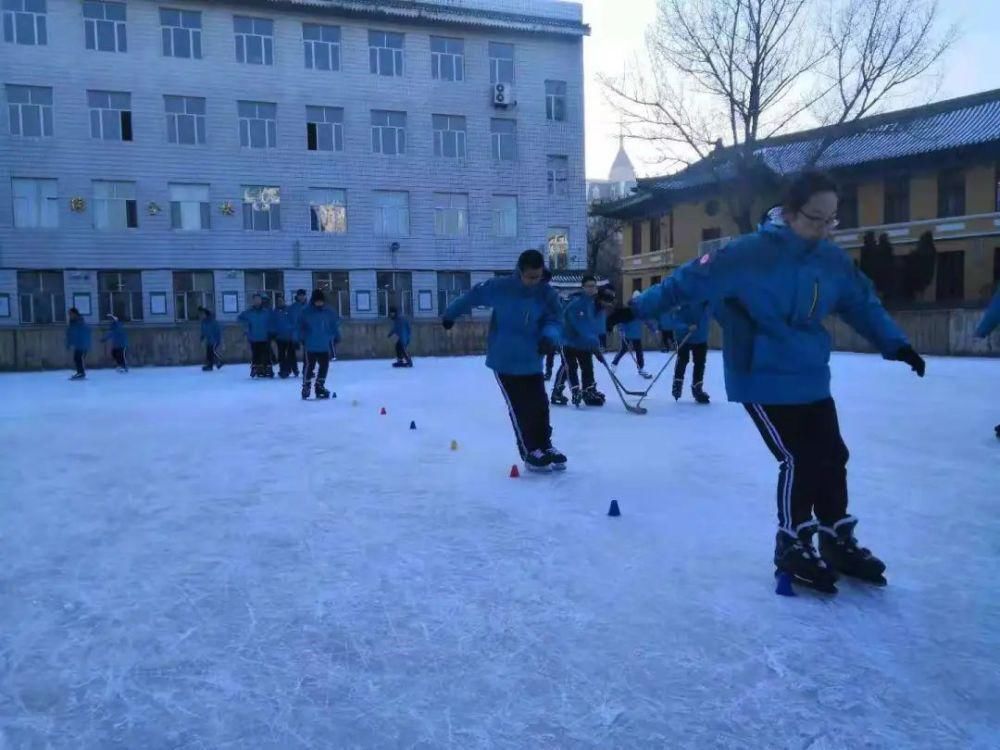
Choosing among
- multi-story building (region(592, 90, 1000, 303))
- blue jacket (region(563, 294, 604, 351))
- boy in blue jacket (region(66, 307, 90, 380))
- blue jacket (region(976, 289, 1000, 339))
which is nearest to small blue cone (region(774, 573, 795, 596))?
blue jacket (region(976, 289, 1000, 339))

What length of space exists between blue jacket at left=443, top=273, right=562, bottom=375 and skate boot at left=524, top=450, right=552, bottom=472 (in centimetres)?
60

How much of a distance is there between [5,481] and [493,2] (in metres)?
29.3

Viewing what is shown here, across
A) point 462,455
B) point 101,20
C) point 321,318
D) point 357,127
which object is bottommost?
point 462,455

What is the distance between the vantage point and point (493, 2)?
3091 cm

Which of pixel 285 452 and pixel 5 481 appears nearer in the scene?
pixel 5 481

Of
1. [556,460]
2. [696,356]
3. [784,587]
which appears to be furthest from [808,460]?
[696,356]

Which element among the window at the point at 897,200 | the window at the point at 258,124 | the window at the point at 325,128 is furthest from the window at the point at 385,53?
the window at the point at 897,200

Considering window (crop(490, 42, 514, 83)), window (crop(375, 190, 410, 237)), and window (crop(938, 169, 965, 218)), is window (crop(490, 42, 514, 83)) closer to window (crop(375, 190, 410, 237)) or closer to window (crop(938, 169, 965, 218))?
window (crop(375, 190, 410, 237))

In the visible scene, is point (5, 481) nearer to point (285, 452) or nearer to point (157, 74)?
point (285, 452)

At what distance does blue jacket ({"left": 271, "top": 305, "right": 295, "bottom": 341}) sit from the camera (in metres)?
16.9

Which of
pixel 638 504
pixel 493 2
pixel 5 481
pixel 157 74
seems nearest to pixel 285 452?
pixel 5 481

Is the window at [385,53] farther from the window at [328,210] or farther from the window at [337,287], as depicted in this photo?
the window at [337,287]

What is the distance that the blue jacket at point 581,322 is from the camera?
31.3 ft

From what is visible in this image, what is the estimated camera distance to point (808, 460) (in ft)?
10.7
